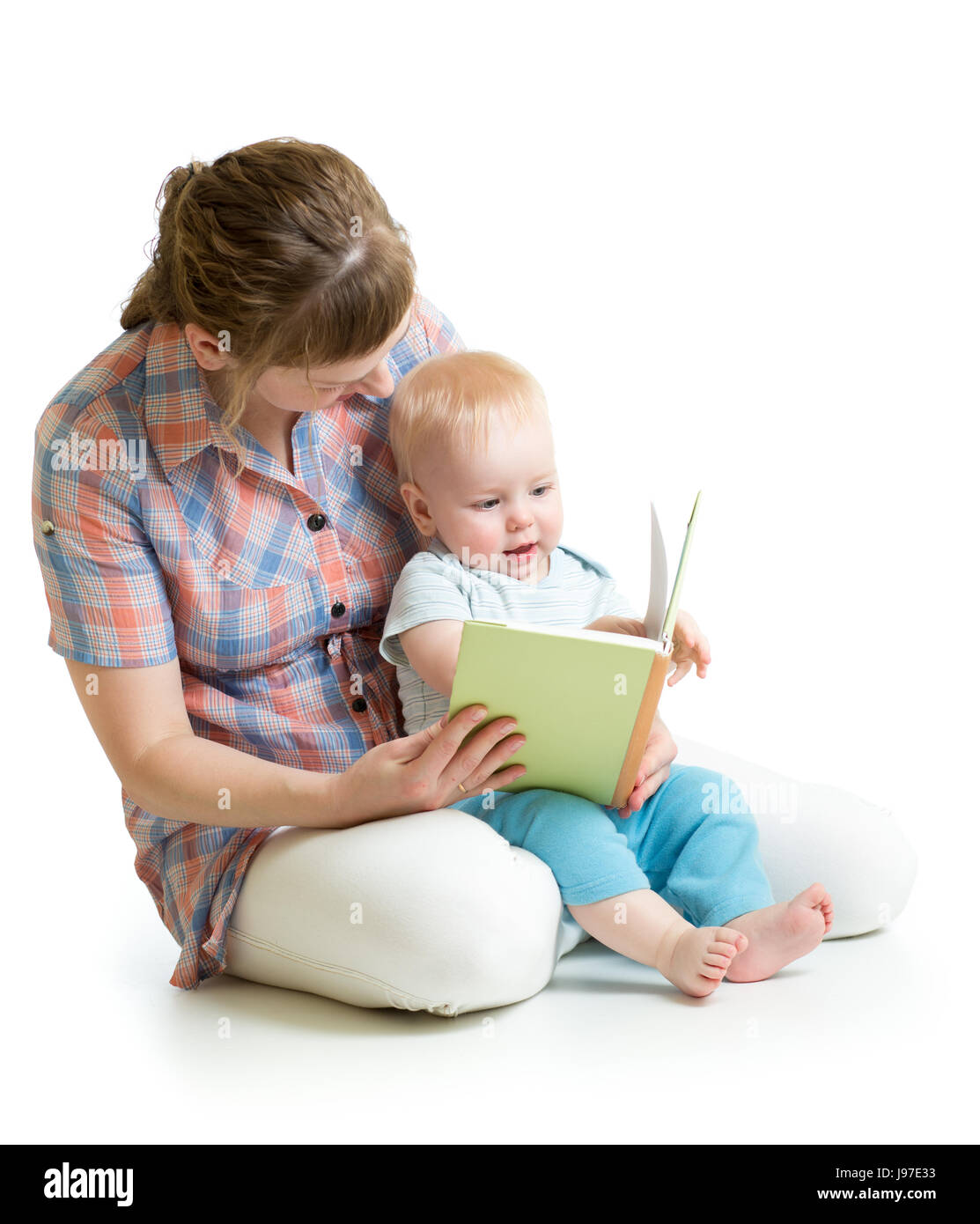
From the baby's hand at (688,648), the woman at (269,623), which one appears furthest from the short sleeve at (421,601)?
the baby's hand at (688,648)

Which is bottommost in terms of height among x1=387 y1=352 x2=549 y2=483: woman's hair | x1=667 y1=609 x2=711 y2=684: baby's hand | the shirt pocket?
the shirt pocket

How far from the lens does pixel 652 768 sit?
209cm

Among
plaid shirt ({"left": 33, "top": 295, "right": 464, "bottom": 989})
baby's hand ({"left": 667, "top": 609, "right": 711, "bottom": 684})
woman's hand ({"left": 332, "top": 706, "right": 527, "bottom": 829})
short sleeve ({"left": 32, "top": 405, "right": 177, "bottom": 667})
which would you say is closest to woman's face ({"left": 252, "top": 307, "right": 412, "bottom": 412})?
plaid shirt ({"left": 33, "top": 295, "right": 464, "bottom": 989})

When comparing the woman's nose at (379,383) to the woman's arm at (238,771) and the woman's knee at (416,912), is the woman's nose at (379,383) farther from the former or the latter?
the woman's knee at (416,912)

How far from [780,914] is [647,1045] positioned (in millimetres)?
274

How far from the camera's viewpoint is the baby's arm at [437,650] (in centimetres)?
200

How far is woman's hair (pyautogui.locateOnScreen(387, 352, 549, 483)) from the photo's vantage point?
6.93ft

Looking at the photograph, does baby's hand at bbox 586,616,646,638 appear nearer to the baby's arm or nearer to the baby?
the baby

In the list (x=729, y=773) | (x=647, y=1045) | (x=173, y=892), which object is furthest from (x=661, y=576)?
(x=173, y=892)

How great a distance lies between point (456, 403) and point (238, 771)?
2.10ft

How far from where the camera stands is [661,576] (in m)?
1.98

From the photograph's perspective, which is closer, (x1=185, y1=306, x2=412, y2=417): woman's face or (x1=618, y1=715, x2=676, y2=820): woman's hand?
(x1=185, y1=306, x2=412, y2=417): woman's face

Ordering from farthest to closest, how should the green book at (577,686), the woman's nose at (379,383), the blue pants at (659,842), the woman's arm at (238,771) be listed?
the woman's nose at (379,383)
the blue pants at (659,842)
the woman's arm at (238,771)
the green book at (577,686)

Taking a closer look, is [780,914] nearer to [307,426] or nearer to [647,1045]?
[647,1045]
